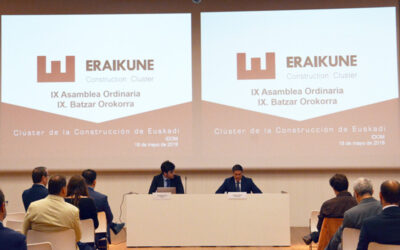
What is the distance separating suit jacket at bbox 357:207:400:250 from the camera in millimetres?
2984

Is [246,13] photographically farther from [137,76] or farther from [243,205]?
[243,205]

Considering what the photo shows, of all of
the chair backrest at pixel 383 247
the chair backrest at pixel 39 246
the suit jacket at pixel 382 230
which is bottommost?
the chair backrest at pixel 39 246

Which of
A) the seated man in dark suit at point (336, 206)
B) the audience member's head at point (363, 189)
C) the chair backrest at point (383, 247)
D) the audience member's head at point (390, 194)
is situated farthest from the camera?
the seated man in dark suit at point (336, 206)

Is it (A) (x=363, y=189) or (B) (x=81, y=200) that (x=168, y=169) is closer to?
(B) (x=81, y=200)

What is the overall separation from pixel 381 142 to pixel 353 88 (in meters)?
0.92

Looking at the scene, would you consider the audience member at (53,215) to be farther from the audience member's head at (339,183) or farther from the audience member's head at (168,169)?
the audience member's head at (168,169)

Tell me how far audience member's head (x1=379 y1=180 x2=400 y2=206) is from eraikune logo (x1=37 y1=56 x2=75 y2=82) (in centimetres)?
569

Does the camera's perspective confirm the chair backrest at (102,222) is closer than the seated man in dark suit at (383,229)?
No

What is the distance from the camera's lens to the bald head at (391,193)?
10.1 ft

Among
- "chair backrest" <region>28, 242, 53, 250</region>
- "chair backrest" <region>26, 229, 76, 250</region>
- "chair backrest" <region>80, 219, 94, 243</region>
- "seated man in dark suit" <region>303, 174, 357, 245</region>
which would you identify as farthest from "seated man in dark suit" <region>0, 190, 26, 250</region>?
"seated man in dark suit" <region>303, 174, 357, 245</region>

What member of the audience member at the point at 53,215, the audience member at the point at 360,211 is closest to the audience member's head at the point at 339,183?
the audience member at the point at 360,211

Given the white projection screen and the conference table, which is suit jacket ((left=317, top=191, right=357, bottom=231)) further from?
the white projection screen

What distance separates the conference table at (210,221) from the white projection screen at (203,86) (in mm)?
1580

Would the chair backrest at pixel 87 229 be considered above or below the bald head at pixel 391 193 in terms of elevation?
below
